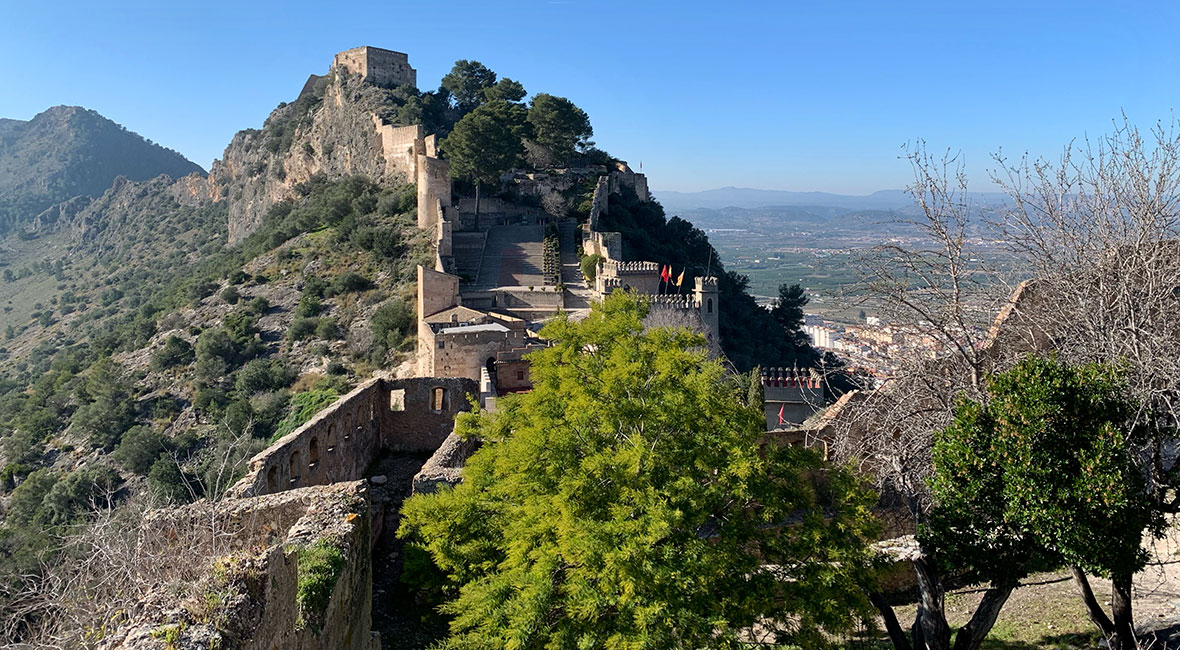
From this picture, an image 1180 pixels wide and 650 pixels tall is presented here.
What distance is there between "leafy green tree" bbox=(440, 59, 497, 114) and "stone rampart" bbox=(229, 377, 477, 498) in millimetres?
57037

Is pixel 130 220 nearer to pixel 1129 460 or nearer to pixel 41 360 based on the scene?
pixel 41 360

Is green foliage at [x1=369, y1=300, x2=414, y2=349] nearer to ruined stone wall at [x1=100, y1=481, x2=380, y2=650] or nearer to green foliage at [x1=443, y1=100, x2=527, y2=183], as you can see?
green foliage at [x1=443, y1=100, x2=527, y2=183]

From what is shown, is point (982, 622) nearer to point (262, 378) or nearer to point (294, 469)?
point (294, 469)

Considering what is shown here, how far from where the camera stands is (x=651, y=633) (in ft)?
24.9

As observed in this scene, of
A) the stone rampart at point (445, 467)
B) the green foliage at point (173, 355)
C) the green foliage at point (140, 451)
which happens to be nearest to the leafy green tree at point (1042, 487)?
the stone rampart at point (445, 467)

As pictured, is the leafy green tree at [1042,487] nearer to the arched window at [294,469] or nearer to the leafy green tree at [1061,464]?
the leafy green tree at [1061,464]

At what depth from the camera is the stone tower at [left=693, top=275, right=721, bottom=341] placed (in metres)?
33.4

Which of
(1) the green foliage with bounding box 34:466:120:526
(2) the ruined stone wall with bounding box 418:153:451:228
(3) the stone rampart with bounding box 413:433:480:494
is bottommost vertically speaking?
(1) the green foliage with bounding box 34:466:120:526

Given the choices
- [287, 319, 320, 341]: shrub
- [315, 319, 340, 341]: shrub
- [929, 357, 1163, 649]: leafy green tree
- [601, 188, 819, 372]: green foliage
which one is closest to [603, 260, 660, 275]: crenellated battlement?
[601, 188, 819, 372]: green foliage

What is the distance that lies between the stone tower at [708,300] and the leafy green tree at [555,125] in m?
24.0

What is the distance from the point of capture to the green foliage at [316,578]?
20.5 ft

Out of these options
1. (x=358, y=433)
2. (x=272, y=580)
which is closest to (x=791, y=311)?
(x=358, y=433)

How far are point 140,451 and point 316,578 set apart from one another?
32.8m

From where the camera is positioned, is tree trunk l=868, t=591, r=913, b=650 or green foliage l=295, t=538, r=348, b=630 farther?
tree trunk l=868, t=591, r=913, b=650
